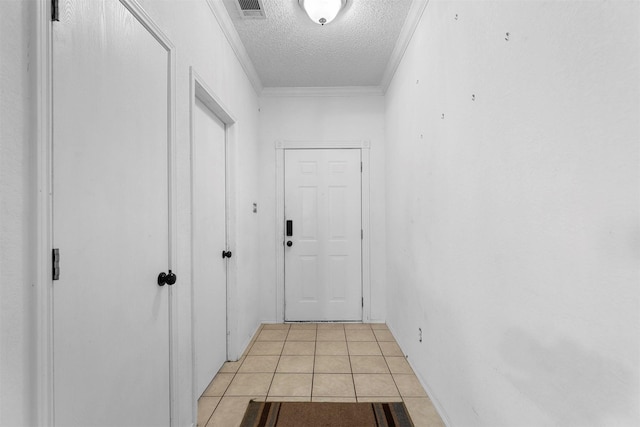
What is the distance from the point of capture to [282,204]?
345 cm

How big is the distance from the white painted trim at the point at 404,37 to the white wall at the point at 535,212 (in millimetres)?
280

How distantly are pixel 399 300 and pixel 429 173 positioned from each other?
1318mm

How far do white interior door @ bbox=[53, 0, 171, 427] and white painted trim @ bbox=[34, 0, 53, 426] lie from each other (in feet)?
0.09

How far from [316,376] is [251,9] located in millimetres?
2617

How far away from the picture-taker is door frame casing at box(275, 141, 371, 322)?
11.3 ft

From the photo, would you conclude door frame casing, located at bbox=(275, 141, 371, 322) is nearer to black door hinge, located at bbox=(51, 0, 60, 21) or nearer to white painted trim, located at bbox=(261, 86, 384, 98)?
white painted trim, located at bbox=(261, 86, 384, 98)

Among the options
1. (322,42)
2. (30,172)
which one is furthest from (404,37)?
(30,172)

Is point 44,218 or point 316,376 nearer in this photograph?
point 44,218

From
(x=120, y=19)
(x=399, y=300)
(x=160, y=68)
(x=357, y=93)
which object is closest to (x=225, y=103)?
(x=160, y=68)

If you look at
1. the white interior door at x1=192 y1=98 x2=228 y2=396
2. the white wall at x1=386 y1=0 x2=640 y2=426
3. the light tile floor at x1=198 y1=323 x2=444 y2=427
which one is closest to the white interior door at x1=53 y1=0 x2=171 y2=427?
the white interior door at x1=192 y1=98 x2=228 y2=396

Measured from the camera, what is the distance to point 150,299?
1.34m

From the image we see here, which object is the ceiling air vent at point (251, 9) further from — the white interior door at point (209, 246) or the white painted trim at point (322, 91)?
the white painted trim at point (322, 91)

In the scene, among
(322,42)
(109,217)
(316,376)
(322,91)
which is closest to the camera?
(109,217)

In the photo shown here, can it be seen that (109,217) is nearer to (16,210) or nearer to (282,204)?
(16,210)
